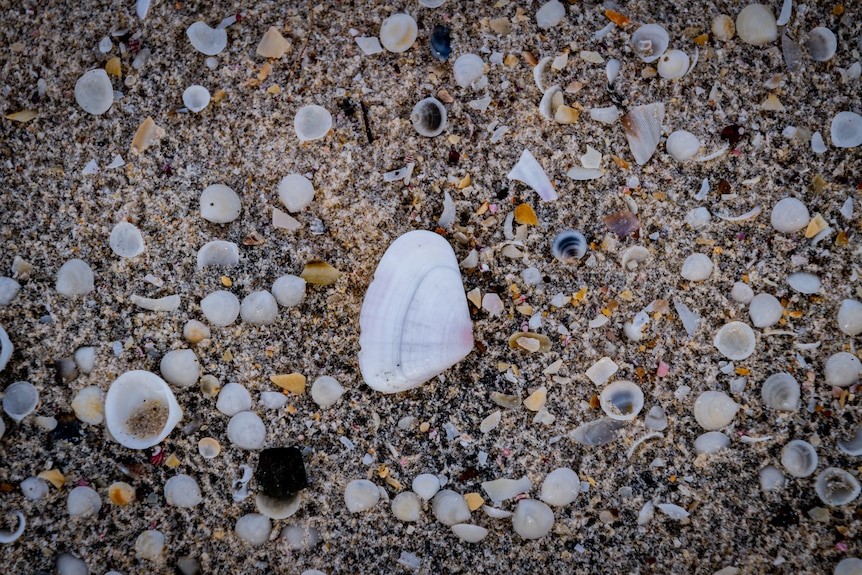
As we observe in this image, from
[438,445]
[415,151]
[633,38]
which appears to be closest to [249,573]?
[438,445]

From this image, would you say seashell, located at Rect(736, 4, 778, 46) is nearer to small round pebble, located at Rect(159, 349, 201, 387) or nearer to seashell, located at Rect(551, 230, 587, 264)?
seashell, located at Rect(551, 230, 587, 264)

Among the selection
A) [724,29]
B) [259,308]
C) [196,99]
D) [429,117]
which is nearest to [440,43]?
[429,117]

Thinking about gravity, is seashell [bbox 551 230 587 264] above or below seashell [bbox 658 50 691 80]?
below

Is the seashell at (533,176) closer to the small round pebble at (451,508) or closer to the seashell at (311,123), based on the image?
the seashell at (311,123)

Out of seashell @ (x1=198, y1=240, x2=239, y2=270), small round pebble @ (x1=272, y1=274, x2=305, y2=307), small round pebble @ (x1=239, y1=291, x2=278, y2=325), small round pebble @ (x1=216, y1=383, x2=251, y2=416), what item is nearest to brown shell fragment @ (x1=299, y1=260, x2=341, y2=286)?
small round pebble @ (x1=272, y1=274, x2=305, y2=307)

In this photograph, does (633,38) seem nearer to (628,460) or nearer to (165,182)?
(628,460)

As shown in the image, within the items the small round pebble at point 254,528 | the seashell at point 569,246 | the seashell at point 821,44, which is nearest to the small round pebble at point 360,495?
the small round pebble at point 254,528

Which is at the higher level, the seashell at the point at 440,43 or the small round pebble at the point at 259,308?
the seashell at the point at 440,43
